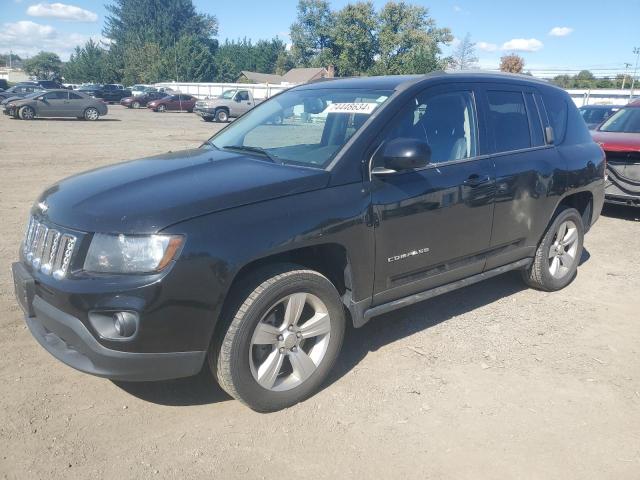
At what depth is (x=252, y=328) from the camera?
301 centimetres

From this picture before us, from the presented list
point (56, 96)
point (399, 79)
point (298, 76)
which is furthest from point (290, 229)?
point (298, 76)

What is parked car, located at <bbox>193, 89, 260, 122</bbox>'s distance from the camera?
31219 mm

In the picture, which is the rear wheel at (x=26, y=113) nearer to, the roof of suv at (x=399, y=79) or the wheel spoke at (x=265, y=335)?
the roof of suv at (x=399, y=79)

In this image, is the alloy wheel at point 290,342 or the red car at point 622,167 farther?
the red car at point 622,167

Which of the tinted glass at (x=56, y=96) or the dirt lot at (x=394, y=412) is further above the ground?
the tinted glass at (x=56, y=96)

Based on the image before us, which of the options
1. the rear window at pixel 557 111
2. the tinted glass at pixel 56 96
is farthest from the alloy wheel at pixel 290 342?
the tinted glass at pixel 56 96

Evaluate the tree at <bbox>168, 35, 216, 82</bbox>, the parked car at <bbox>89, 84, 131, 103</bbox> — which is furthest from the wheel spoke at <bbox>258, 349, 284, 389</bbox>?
the tree at <bbox>168, 35, 216, 82</bbox>

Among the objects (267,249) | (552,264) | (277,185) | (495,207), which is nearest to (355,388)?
(267,249)

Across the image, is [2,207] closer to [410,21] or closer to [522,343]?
[522,343]

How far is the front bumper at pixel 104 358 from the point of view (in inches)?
109

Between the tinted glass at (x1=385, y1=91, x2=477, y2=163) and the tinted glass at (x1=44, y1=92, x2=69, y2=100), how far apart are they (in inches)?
1071

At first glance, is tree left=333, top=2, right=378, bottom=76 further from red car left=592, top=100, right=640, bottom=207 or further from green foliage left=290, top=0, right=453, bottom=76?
red car left=592, top=100, right=640, bottom=207

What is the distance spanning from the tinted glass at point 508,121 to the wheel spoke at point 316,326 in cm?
200

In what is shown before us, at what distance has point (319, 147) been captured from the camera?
3701 mm
